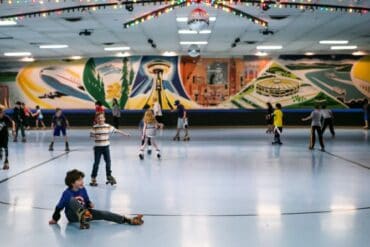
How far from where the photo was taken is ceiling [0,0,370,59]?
13548 mm

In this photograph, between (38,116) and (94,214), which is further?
(38,116)

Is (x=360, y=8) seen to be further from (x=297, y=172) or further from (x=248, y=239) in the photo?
(x=248, y=239)

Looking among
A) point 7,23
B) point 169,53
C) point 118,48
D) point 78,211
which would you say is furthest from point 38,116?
point 78,211

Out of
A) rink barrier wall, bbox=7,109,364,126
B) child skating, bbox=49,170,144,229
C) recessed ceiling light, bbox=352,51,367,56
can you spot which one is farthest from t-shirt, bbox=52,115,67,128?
recessed ceiling light, bbox=352,51,367,56

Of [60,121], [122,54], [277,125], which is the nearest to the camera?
[60,121]

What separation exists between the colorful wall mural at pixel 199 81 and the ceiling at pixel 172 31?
2031 millimetres

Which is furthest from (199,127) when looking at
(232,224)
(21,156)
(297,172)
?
(232,224)

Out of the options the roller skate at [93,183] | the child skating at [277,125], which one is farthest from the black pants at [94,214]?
the child skating at [277,125]

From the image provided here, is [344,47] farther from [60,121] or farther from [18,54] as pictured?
[18,54]

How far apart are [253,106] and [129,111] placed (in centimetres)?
668

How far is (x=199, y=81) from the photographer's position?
26.1m

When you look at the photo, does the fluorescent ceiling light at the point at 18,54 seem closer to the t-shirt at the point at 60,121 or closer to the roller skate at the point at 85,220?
the t-shirt at the point at 60,121

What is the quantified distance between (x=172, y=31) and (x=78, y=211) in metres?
12.8

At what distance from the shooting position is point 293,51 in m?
24.5
